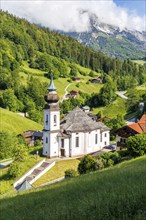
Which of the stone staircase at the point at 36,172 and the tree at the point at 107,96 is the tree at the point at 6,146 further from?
the tree at the point at 107,96

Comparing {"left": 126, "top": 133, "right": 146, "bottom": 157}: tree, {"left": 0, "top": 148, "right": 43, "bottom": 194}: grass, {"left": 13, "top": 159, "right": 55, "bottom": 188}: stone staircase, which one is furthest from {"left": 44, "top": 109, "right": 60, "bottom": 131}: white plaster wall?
{"left": 126, "top": 133, "right": 146, "bottom": 157}: tree

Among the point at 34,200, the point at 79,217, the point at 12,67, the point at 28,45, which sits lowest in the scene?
the point at 34,200

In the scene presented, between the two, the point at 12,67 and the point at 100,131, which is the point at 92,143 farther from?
the point at 12,67

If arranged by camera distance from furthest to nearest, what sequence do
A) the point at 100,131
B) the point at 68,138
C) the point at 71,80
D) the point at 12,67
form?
the point at 71,80 < the point at 12,67 < the point at 100,131 < the point at 68,138

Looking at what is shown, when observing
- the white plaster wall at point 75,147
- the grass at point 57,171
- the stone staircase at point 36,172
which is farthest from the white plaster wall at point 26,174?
the white plaster wall at point 75,147

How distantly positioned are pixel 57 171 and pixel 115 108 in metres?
74.1

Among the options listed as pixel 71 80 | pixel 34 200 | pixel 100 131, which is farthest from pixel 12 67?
pixel 34 200

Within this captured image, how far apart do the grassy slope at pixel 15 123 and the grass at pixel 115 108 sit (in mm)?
27075

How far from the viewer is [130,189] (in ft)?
44.1

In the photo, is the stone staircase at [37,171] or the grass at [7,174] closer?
the grass at [7,174]

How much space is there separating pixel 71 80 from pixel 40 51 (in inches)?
1730

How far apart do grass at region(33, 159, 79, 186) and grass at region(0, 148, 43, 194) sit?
335 cm

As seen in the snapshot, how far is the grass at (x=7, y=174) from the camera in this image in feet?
149

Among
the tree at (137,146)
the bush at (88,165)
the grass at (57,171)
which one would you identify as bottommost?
the grass at (57,171)
